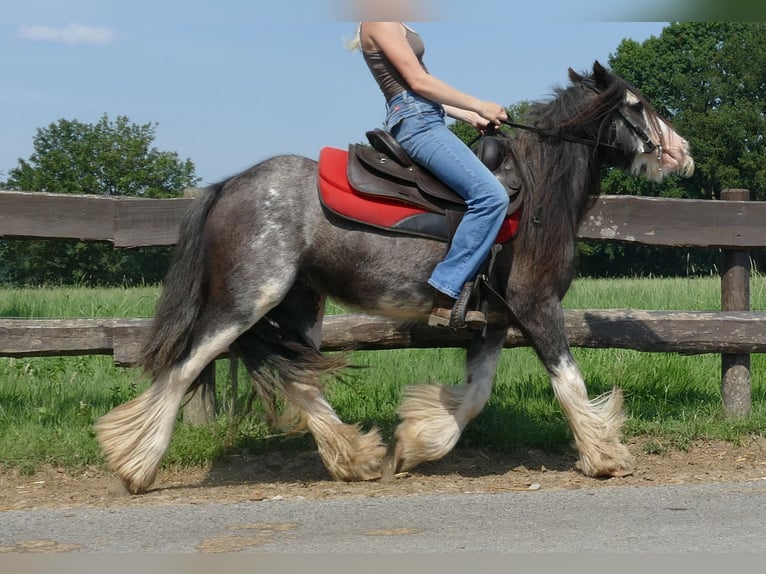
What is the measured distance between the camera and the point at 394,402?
690 cm

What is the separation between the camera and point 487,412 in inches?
255

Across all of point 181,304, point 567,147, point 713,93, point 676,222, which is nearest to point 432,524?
point 181,304

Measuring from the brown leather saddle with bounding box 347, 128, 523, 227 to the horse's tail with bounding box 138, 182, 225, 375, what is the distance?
864mm

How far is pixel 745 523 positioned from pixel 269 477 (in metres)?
2.78

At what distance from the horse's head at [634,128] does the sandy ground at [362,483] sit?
181 centimetres

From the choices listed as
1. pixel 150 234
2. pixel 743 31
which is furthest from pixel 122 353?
pixel 743 31

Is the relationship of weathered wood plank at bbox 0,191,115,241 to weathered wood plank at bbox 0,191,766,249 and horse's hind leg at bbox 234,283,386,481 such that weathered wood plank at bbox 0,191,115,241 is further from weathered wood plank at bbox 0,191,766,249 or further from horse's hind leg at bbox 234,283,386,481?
horse's hind leg at bbox 234,283,386,481

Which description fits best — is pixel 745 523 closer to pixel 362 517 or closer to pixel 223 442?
pixel 362 517

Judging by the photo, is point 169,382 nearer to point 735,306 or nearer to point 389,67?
point 389,67

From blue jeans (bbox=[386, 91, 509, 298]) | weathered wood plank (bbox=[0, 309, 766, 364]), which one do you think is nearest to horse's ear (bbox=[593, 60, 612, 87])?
blue jeans (bbox=[386, 91, 509, 298])

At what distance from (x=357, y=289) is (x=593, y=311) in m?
2.09

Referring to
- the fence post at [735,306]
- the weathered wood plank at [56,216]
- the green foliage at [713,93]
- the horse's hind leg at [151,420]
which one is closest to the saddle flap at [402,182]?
the horse's hind leg at [151,420]

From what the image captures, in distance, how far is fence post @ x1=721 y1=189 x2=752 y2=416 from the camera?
271 inches

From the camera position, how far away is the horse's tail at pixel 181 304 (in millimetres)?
5219
